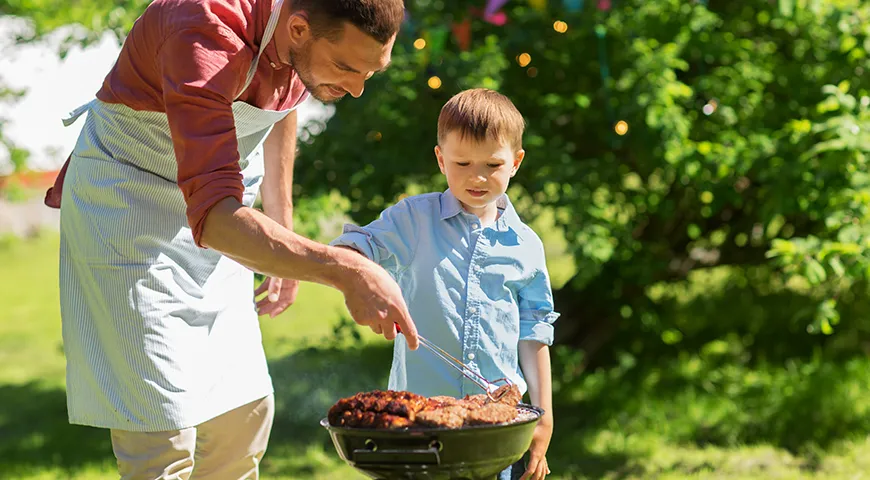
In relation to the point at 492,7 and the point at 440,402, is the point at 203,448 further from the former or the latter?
the point at 492,7

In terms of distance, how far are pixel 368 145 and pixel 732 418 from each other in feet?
7.94

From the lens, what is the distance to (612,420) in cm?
556

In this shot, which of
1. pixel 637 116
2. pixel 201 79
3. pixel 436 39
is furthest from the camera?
pixel 436 39

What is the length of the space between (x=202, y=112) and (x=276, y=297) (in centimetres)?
105

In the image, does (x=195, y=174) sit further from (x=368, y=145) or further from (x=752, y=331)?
(x=752, y=331)

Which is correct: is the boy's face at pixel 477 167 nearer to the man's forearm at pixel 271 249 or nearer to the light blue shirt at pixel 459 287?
the light blue shirt at pixel 459 287

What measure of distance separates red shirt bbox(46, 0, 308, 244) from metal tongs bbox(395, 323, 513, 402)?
61cm

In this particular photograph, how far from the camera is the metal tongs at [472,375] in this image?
7.66 feet

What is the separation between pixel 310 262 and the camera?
2.02 m

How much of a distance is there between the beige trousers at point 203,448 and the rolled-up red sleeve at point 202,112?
2.21ft

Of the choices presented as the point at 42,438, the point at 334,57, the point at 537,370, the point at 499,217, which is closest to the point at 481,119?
the point at 499,217

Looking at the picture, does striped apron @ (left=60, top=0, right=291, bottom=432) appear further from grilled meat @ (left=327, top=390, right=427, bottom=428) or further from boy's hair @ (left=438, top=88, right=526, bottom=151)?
grilled meat @ (left=327, top=390, right=427, bottom=428)

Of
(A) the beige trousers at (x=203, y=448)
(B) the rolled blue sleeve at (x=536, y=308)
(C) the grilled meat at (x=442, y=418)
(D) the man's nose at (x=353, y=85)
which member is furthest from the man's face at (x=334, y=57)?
(A) the beige trousers at (x=203, y=448)

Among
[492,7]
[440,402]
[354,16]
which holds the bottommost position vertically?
[440,402]
